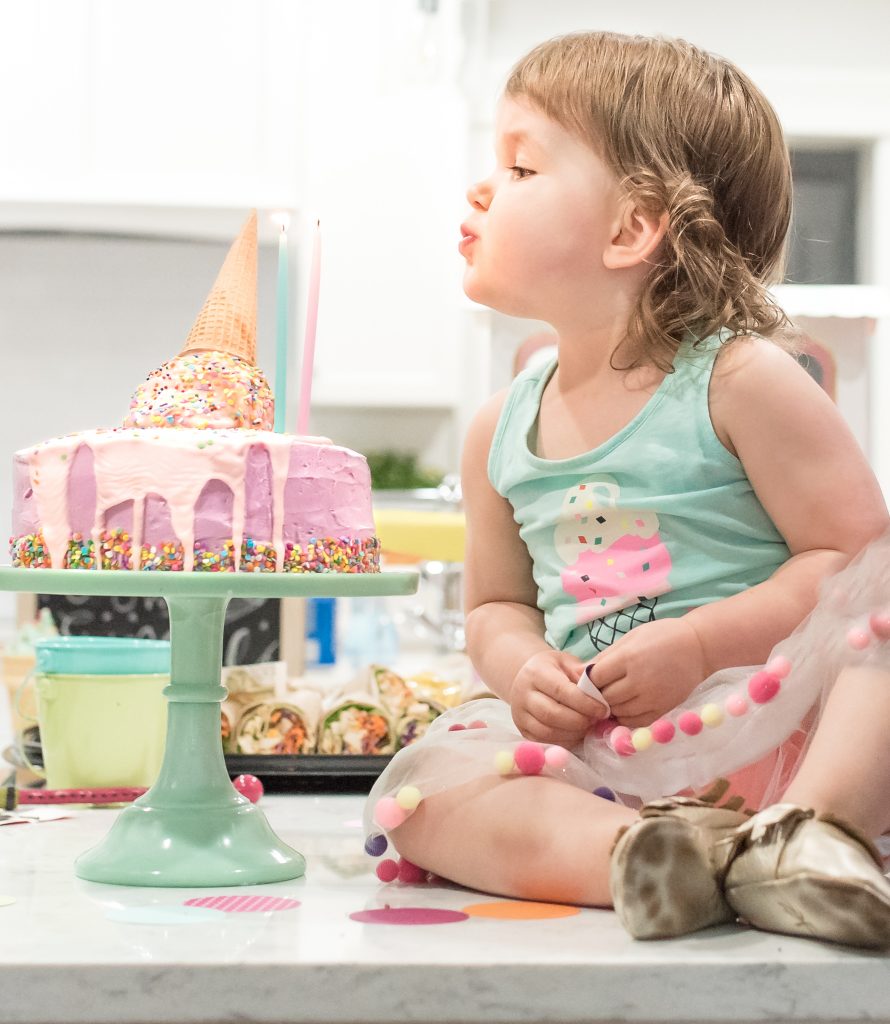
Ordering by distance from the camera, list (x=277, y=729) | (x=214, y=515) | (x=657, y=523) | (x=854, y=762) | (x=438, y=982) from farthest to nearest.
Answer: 1. (x=277, y=729)
2. (x=657, y=523)
3. (x=214, y=515)
4. (x=854, y=762)
5. (x=438, y=982)

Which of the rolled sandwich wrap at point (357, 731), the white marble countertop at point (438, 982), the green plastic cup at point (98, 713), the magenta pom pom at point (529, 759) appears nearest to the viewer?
the white marble countertop at point (438, 982)

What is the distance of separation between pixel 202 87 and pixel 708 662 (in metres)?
2.68

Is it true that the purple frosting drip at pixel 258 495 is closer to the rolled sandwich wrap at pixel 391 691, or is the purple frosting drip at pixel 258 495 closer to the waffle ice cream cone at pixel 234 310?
the waffle ice cream cone at pixel 234 310

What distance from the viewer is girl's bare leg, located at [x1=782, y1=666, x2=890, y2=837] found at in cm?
80

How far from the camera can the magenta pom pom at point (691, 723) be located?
0.89 metres

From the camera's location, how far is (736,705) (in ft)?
2.89

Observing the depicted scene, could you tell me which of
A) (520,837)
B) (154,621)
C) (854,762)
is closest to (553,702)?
(520,837)

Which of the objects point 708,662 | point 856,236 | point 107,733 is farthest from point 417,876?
point 856,236

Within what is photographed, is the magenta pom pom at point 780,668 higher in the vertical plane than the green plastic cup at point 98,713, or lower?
higher

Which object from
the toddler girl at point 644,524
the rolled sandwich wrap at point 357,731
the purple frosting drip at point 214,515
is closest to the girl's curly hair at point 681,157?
the toddler girl at point 644,524

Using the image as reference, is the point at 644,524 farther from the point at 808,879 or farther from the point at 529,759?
the point at 808,879

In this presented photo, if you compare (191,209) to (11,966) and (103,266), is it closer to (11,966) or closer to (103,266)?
(103,266)

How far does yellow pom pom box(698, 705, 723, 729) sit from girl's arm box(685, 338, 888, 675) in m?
0.07

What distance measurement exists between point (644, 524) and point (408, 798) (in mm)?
266
